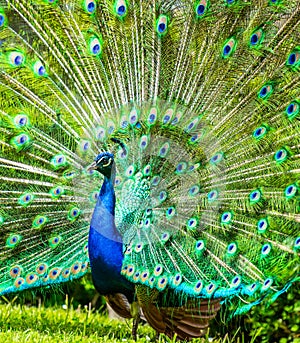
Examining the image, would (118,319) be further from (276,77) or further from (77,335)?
(276,77)

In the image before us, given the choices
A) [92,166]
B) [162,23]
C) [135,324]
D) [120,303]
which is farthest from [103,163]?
[135,324]

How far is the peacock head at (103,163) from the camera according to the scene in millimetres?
3744

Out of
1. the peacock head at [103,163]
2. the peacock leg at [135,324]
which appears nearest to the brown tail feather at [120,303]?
the peacock leg at [135,324]

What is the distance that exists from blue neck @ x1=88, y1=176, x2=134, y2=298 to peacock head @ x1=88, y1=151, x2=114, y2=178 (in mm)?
73

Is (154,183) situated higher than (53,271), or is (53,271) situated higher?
(154,183)

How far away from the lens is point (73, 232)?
4.18 meters

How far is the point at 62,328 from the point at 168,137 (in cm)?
151

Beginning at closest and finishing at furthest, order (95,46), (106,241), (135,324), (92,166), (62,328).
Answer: (92,166) < (106,241) < (95,46) < (135,324) < (62,328)

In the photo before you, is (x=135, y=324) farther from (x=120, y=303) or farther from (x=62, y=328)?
(x=62, y=328)

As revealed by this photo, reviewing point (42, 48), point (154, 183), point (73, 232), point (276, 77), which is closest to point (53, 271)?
point (73, 232)

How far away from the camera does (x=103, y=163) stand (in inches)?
148

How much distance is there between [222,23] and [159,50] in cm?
38

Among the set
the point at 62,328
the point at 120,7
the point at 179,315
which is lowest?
the point at 62,328

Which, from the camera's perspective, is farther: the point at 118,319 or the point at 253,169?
the point at 118,319
